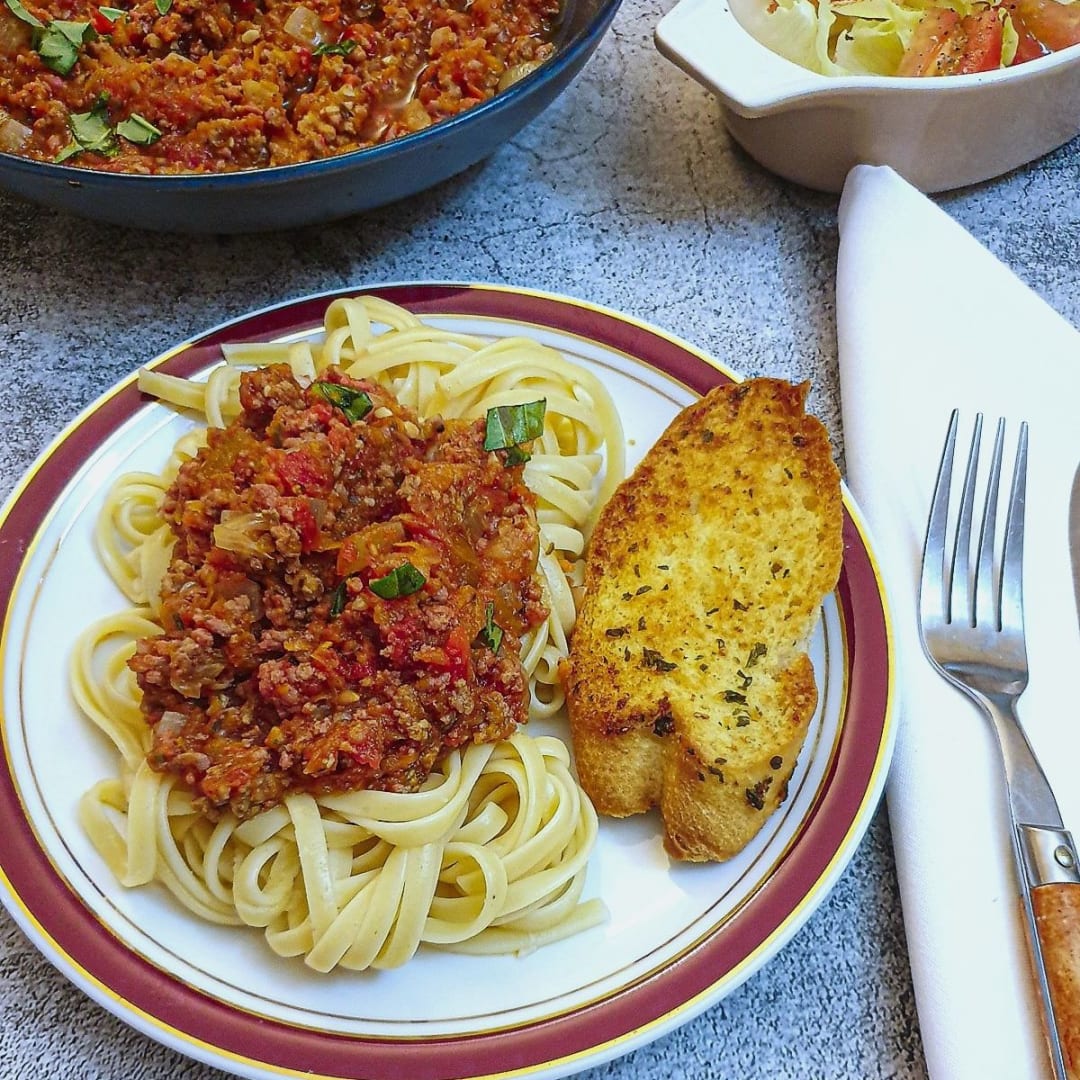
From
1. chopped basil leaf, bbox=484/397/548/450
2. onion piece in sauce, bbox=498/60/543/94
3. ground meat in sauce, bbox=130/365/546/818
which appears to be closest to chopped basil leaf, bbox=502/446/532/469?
chopped basil leaf, bbox=484/397/548/450

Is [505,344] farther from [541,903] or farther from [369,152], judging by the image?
[541,903]

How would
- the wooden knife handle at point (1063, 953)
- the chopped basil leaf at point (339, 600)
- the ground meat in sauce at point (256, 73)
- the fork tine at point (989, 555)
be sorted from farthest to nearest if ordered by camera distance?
the ground meat in sauce at point (256, 73)
the fork tine at point (989, 555)
the chopped basil leaf at point (339, 600)
the wooden knife handle at point (1063, 953)

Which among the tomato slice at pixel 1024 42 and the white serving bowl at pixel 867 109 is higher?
the tomato slice at pixel 1024 42

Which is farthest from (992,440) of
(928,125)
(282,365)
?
(282,365)

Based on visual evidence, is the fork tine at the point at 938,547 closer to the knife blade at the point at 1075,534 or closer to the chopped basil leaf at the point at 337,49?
the knife blade at the point at 1075,534

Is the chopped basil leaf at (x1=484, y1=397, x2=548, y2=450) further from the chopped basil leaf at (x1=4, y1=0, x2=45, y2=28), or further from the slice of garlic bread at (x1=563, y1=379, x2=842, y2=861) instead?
the chopped basil leaf at (x1=4, y1=0, x2=45, y2=28)

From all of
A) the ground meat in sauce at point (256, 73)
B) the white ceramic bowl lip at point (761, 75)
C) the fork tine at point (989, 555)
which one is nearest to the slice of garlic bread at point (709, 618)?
the fork tine at point (989, 555)

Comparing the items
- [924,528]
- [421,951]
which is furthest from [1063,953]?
[421,951]

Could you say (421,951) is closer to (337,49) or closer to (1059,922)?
(1059,922)
